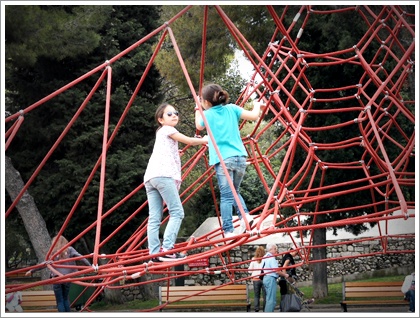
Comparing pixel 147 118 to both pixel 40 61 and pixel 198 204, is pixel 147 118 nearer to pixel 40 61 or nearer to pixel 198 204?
pixel 40 61

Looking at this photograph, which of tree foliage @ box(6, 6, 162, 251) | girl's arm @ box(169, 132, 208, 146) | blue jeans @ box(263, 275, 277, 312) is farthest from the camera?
tree foliage @ box(6, 6, 162, 251)

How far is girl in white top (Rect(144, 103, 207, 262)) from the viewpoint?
602 centimetres

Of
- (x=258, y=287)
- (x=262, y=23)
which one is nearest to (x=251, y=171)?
(x=262, y=23)

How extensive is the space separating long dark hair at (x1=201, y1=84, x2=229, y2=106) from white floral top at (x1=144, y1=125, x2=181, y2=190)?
41cm

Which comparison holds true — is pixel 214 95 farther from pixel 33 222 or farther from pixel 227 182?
pixel 33 222

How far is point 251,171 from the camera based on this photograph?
2628cm

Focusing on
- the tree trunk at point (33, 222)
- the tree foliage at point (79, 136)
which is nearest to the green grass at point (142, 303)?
the tree foliage at point (79, 136)

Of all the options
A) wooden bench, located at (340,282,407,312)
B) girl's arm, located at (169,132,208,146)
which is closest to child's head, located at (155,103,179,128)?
girl's arm, located at (169,132,208,146)

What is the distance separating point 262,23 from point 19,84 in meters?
5.37

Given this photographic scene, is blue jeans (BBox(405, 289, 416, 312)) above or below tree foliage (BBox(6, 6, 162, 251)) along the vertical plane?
below

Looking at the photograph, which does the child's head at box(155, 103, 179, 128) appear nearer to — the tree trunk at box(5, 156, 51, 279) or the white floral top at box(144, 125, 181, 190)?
the white floral top at box(144, 125, 181, 190)

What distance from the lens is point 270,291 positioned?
10.2 metres

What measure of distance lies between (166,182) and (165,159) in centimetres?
20

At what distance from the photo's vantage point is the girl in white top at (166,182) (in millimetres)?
6020
